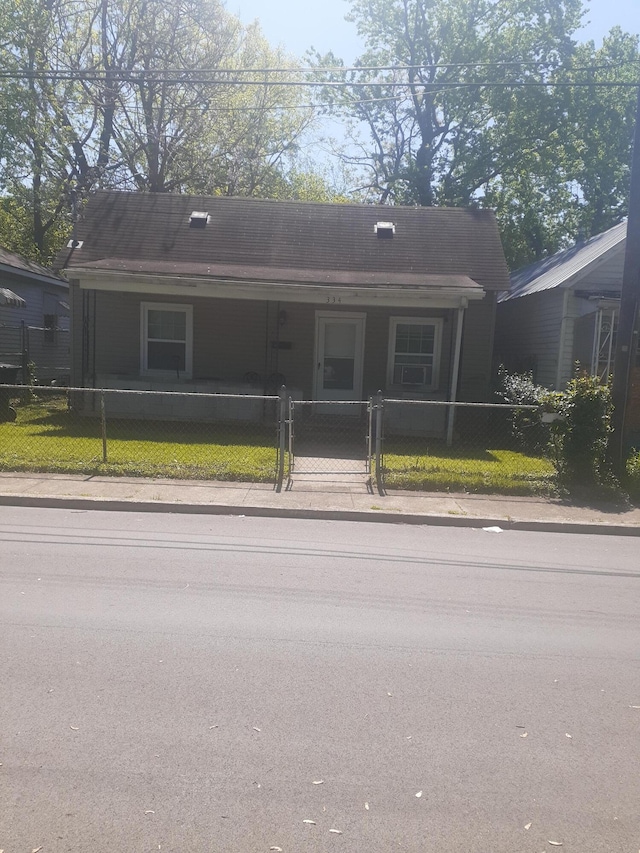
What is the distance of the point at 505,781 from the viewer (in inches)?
125

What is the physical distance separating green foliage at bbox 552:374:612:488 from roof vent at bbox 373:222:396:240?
29.1 feet

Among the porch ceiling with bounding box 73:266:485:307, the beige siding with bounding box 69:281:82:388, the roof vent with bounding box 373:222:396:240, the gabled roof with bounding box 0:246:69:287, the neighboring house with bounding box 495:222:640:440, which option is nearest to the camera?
the porch ceiling with bounding box 73:266:485:307

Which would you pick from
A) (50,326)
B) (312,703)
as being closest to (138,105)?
(50,326)

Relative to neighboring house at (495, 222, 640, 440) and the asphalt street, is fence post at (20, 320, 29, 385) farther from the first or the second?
the asphalt street

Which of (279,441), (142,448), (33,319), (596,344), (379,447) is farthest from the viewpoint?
(33,319)

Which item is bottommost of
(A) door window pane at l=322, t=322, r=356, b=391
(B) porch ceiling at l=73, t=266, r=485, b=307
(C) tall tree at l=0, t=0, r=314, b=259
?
(A) door window pane at l=322, t=322, r=356, b=391

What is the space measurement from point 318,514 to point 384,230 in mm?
11230

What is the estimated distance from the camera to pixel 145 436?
42.9ft

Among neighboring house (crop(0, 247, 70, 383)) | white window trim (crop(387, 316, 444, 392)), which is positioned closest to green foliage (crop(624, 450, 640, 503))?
white window trim (crop(387, 316, 444, 392))

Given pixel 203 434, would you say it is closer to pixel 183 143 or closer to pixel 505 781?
pixel 505 781

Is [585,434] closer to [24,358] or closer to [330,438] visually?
[330,438]

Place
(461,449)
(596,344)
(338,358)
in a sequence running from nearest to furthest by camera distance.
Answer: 1. (461,449)
2. (596,344)
3. (338,358)

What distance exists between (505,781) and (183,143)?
28.3 m

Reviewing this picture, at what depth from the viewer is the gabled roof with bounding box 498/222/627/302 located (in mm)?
15031
